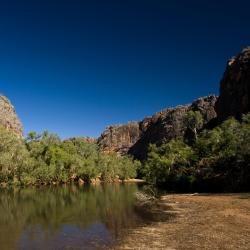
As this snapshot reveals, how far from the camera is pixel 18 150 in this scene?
83.5m

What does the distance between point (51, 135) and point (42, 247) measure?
103979 millimetres

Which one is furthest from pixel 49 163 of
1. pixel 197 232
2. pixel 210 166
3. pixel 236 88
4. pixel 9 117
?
pixel 197 232

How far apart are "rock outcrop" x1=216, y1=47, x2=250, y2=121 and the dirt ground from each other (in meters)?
94.4

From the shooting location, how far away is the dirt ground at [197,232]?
19578mm

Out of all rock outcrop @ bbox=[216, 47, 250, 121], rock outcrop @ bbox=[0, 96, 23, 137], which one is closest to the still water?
rock outcrop @ bbox=[216, 47, 250, 121]

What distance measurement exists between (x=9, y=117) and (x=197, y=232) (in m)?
169

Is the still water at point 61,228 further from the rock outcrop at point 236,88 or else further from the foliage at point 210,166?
the rock outcrop at point 236,88

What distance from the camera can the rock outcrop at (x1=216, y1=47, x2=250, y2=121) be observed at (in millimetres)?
124500

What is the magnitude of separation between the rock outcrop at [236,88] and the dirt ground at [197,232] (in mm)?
94392

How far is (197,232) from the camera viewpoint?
23.1 m

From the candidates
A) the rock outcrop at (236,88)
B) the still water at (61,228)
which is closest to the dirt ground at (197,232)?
the still water at (61,228)

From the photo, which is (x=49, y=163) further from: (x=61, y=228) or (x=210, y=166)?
(x=61, y=228)

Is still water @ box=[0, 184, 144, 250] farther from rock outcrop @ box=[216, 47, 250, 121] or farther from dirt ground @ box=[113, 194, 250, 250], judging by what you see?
rock outcrop @ box=[216, 47, 250, 121]

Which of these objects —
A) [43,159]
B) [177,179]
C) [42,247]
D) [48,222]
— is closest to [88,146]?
[43,159]
